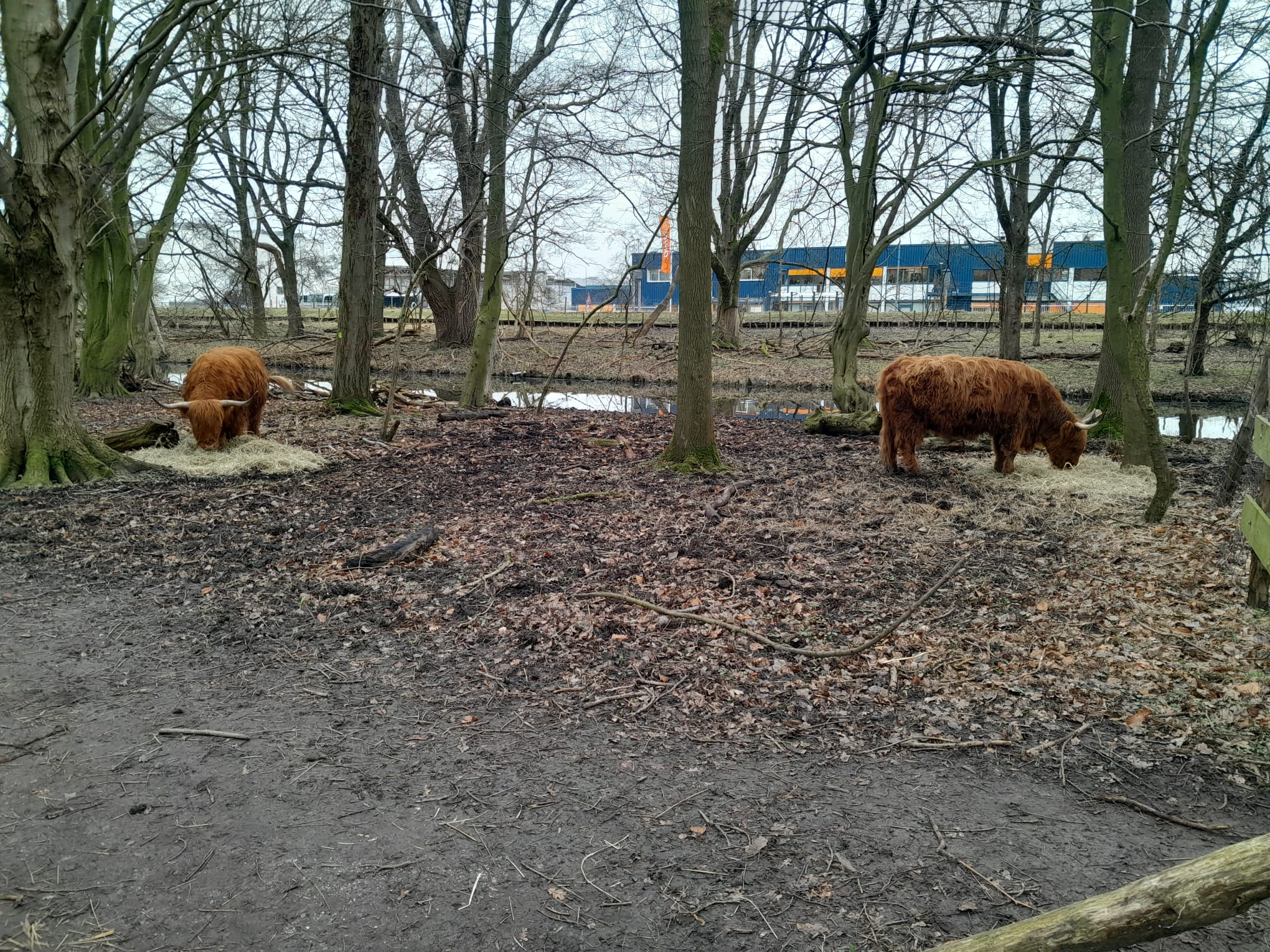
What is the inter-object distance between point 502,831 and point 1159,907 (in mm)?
2329

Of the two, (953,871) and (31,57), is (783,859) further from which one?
(31,57)

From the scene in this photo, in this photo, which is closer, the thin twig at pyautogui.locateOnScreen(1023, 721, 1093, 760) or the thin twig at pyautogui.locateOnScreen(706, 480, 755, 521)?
the thin twig at pyautogui.locateOnScreen(1023, 721, 1093, 760)

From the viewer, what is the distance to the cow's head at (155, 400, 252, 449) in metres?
10.4

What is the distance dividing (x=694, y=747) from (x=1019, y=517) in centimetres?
506

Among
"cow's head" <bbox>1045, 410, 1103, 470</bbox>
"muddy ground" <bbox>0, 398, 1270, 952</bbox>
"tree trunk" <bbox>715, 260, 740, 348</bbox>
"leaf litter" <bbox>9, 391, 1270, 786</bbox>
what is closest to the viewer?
"muddy ground" <bbox>0, 398, 1270, 952</bbox>

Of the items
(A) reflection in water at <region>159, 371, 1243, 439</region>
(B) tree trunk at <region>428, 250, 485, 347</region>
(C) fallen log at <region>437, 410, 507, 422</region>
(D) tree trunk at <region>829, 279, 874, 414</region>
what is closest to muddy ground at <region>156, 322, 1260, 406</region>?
(B) tree trunk at <region>428, 250, 485, 347</region>

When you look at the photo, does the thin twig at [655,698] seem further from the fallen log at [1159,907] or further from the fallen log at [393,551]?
the fallen log at [393,551]

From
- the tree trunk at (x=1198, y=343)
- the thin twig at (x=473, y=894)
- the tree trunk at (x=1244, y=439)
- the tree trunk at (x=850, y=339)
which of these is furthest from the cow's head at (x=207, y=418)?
the tree trunk at (x=1198, y=343)

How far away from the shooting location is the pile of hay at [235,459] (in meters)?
9.75

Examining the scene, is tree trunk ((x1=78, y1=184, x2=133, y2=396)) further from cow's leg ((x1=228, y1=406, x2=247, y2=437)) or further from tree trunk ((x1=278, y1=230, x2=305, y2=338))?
tree trunk ((x1=278, y1=230, x2=305, y2=338))

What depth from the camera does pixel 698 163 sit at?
30.1ft

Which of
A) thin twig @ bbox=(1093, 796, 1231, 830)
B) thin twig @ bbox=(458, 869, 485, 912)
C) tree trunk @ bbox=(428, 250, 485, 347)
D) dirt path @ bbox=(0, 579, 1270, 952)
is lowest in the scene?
thin twig @ bbox=(458, 869, 485, 912)

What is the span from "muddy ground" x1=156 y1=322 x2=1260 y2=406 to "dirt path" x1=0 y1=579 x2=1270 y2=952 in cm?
1824

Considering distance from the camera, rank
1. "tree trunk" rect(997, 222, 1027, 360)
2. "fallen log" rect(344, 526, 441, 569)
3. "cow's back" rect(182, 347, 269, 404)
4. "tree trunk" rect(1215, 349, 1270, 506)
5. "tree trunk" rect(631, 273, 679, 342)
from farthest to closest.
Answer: "tree trunk" rect(997, 222, 1027, 360)
"tree trunk" rect(631, 273, 679, 342)
"cow's back" rect(182, 347, 269, 404)
"fallen log" rect(344, 526, 441, 569)
"tree trunk" rect(1215, 349, 1270, 506)
